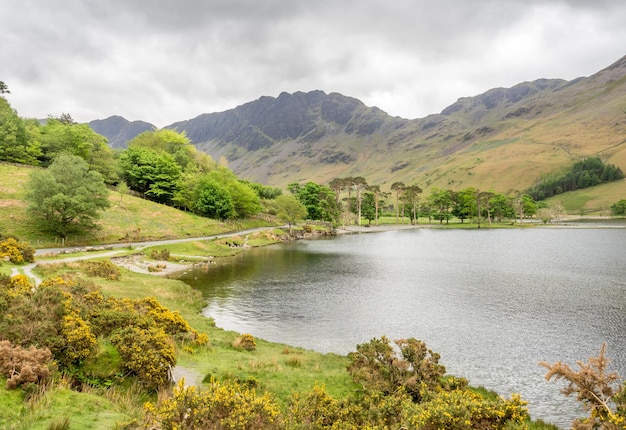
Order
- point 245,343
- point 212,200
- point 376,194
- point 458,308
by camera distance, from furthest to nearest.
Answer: point 376,194, point 212,200, point 458,308, point 245,343

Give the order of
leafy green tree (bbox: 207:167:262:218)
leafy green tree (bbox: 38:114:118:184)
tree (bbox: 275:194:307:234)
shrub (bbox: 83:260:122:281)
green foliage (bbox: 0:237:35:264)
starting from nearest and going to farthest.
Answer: shrub (bbox: 83:260:122:281) → green foliage (bbox: 0:237:35:264) → leafy green tree (bbox: 38:114:118:184) → tree (bbox: 275:194:307:234) → leafy green tree (bbox: 207:167:262:218)

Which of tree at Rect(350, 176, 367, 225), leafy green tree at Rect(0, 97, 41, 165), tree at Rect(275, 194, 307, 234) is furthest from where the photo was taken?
tree at Rect(350, 176, 367, 225)

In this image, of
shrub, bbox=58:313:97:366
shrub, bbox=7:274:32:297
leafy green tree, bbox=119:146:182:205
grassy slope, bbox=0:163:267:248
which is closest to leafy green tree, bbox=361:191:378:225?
grassy slope, bbox=0:163:267:248

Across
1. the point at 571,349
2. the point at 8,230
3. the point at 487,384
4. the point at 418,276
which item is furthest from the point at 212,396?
the point at 8,230

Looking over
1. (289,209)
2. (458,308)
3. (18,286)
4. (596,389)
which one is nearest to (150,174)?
(289,209)

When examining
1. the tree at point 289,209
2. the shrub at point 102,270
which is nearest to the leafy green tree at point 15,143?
the tree at point 289,209

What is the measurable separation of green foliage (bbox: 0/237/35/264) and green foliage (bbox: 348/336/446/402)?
42.0 m

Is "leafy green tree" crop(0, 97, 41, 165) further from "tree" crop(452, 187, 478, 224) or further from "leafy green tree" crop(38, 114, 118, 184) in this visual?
"tree" crop(452, 187, 478, 224)

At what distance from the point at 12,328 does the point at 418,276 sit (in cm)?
4781

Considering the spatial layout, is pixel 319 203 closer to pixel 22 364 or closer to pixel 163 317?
pixel 163 317

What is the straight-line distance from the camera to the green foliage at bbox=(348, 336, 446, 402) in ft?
54.5

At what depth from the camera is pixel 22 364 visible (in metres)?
11.9

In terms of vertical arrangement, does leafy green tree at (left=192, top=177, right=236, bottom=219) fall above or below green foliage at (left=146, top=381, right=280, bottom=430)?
above

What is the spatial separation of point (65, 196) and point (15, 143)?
5532 cm
